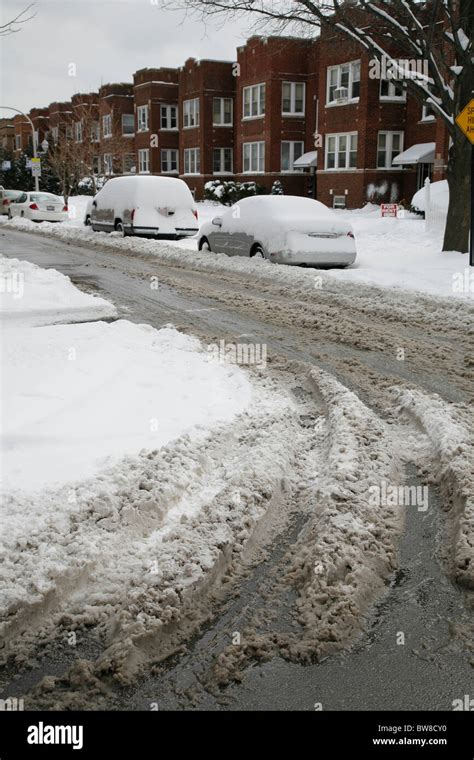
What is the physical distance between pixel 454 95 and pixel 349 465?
13.3 m

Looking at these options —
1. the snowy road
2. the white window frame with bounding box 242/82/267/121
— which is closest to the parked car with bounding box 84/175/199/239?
the snowy road

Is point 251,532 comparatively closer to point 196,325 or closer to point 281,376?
point 281,376

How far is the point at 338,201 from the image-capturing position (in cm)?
3800

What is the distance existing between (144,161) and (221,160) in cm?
977

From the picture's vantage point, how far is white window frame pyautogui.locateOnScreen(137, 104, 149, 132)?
55784 mm

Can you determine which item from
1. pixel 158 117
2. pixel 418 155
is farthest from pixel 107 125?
pixel 418 155

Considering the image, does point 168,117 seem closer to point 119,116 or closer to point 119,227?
Result: point 119,116

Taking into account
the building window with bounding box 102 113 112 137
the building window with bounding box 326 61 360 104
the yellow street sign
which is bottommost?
the yellow street sign

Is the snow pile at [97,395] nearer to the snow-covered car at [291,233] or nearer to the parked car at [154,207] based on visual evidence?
the snow-covered car at [291,233]

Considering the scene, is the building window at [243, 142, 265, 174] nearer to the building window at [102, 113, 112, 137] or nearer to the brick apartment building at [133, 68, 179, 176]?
the brick apartment building at [133, 68, 179, 176]

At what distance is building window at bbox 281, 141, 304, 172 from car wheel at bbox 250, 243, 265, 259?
2936cm

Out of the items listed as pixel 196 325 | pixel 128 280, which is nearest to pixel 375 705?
pixel 196 325

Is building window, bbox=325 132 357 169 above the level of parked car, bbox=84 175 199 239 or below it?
above

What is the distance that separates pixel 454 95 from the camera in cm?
1577
